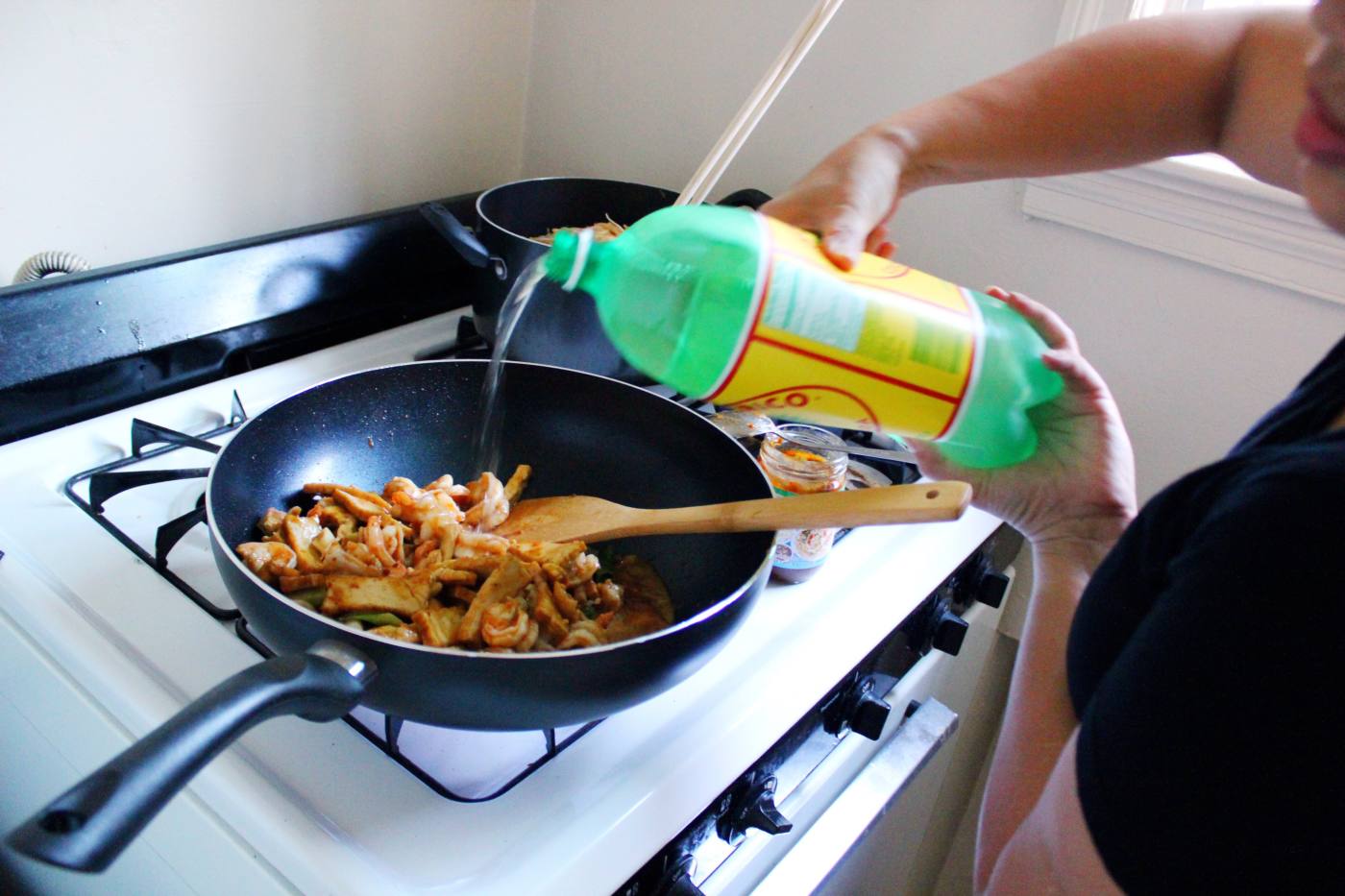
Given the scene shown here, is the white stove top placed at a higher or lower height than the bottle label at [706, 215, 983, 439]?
lower

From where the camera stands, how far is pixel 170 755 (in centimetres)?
45

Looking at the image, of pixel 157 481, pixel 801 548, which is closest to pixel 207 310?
pixel 157 481

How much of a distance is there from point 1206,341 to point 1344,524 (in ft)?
2.63

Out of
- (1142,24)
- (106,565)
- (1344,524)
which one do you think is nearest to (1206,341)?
(1142,24)

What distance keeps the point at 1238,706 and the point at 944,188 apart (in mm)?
913

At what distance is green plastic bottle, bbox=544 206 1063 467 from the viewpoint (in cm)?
63

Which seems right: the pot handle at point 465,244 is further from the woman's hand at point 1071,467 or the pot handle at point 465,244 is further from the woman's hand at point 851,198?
the woman's hand at point 1071,467

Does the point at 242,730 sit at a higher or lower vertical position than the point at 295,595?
higher

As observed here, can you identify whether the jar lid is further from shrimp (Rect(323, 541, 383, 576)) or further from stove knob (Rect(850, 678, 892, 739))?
shrimp (Rect(323, 541, 383, 576))

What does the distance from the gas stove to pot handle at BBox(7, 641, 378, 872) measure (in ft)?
0.40

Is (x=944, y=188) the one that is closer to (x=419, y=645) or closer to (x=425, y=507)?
(x=425, y=507)

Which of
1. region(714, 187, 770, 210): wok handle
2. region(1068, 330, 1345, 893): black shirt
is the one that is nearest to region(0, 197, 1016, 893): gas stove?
region(1068, 330, 1345, 893): black shirt

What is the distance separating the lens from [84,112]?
3.35 feet

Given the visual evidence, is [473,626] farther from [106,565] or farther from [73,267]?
[73,267]
